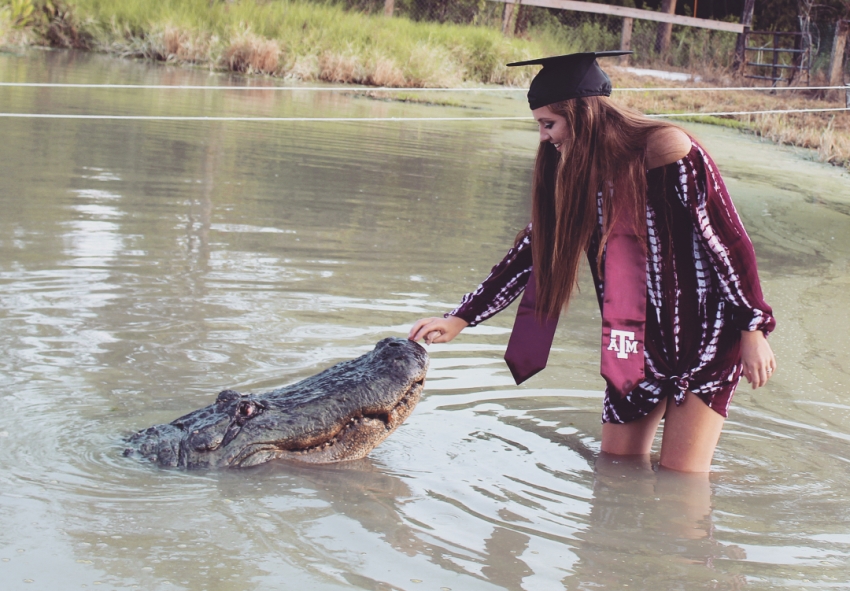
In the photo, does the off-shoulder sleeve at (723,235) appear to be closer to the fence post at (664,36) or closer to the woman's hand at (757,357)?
the woman's hand at (757,357)

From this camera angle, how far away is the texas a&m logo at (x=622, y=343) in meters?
2.77

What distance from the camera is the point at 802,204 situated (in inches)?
344

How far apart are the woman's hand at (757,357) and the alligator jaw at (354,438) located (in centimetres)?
99

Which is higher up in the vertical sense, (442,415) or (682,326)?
(682,326)

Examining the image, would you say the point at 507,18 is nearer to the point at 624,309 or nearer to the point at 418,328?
the point at 418,328

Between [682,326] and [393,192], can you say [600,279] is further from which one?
[393,192]

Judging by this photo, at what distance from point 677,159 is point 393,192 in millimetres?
5080

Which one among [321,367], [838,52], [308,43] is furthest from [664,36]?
[321,367]

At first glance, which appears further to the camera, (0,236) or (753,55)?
(753,55)

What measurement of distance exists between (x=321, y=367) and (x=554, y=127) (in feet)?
5.33

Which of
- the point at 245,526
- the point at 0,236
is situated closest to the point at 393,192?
the point at 0,236

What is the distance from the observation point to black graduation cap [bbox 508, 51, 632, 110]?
262 cm

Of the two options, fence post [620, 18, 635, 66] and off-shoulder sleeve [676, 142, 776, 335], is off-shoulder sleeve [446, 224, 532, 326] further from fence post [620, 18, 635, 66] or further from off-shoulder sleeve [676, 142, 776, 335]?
fence post [620, 18, 635, 66]

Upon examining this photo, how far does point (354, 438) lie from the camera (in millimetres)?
3033
